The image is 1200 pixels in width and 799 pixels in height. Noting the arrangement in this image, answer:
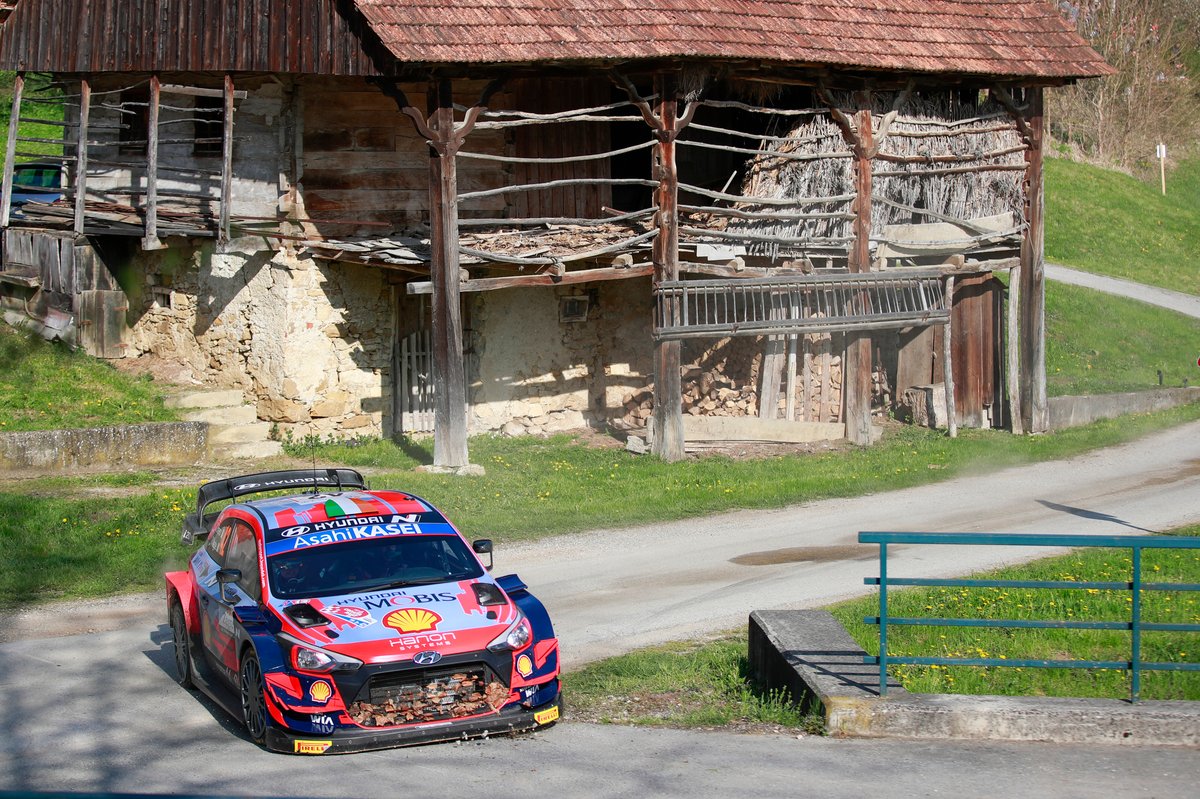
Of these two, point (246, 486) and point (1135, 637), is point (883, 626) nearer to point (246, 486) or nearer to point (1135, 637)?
point (1135, 637)

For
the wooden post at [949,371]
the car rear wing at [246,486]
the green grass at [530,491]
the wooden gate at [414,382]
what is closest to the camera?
the car rear wing at [246,486]

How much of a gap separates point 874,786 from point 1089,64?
645 inches

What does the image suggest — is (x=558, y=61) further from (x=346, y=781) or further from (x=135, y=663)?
(x=346, y=781)

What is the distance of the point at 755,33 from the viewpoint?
18812mm

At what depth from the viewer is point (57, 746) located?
322 inches

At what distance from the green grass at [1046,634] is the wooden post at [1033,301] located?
8976 millimetres

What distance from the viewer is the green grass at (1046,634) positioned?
8953 mm

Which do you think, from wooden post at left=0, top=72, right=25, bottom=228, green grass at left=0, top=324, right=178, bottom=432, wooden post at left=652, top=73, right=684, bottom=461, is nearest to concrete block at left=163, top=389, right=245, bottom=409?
green grass at left=0, top=324, right=178, bottom=432

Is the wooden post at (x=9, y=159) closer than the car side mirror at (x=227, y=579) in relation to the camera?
No

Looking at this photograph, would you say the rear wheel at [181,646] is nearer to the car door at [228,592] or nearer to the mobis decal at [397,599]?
the car door at [228,592]

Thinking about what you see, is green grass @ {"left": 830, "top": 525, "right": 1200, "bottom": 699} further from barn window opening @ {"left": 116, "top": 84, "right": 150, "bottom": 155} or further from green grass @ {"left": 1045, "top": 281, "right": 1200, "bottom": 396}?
barn window opening @ {"left": 116, "top": 84, "right": 150, "bottom": 155}

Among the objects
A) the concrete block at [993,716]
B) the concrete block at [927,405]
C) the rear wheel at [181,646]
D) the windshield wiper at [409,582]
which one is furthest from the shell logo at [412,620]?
the concrete block at [927,405]

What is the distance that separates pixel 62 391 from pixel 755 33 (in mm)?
10662

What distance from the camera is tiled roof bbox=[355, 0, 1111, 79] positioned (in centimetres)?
1731
